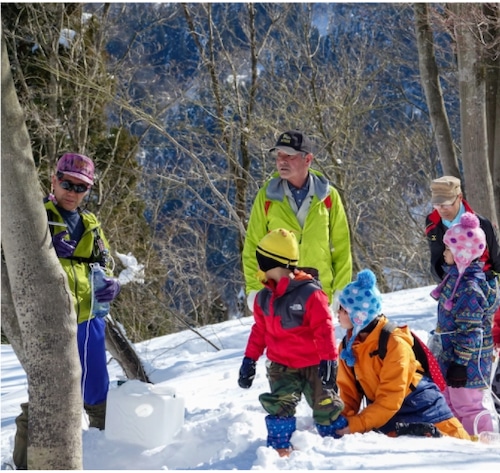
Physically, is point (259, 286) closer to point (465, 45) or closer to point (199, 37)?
point (465, 45)

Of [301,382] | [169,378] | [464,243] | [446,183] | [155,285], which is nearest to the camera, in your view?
[301,382]

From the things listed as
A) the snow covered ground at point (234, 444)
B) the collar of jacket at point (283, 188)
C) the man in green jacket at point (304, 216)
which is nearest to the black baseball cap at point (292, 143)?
the man in green jacket at point (304, 216)

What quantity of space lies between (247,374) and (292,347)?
307mm

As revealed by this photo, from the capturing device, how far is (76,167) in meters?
4.40

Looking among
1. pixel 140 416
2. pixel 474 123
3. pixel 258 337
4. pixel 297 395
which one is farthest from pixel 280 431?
pixel 474 123

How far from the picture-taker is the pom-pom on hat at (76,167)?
4383 millimetres

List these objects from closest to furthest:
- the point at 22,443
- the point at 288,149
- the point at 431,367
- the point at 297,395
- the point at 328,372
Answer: the point at 328,372 < the point at 297,395 < the point at 22,443 < the point at 431,367 < the point at 288,149

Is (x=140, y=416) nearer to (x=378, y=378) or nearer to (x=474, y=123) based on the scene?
(x=378, y=378)

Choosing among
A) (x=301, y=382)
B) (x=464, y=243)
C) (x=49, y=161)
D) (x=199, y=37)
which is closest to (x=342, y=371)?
(x=301, y=382)

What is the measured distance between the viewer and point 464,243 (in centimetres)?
454

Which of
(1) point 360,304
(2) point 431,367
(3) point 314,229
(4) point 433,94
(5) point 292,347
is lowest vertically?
(2) point 431,367

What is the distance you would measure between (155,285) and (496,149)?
28.3 ft

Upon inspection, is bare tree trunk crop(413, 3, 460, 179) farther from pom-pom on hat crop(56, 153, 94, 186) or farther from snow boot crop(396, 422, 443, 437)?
pom-pom on hat crop(56, 153, 94, 186)

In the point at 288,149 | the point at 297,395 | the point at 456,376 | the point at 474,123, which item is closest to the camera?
the point at 297,395
